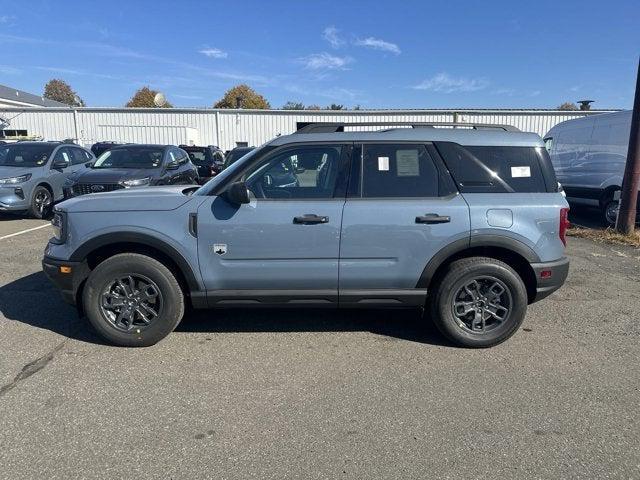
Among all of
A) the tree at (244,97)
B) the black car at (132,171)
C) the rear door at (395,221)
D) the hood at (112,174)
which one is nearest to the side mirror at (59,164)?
the black car at (132,171)

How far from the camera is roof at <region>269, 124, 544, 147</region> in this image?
→ 379cm

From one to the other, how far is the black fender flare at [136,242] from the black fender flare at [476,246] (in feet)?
6.31

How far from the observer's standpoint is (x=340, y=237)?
143 inches

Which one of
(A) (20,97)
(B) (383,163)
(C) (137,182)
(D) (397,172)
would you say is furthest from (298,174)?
(A) (20,97)

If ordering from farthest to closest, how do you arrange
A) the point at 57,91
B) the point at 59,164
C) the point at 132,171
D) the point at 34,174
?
the point at 57,91
the point at 59,164
the point at 34,174
the point at 132,171

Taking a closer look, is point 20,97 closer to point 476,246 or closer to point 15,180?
point 15,180

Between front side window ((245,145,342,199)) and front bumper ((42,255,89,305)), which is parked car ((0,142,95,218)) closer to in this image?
front bumper ((42,255,89,305))

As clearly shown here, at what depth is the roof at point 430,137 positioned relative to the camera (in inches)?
149

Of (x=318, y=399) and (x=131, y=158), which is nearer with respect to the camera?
(x=318, y=399)

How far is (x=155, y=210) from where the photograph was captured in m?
3.66

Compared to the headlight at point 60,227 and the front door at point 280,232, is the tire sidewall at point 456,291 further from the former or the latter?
the headlight at point 60,227

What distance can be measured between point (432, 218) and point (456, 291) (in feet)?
2.14

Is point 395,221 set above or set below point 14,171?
below

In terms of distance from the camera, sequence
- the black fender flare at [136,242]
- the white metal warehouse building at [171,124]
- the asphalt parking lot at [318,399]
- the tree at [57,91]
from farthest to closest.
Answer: the tree at [57,91]
the white metal warehouse building at [171,124]
the black fender flare at [136,242]
the asphalt parking lot at [318,399]
